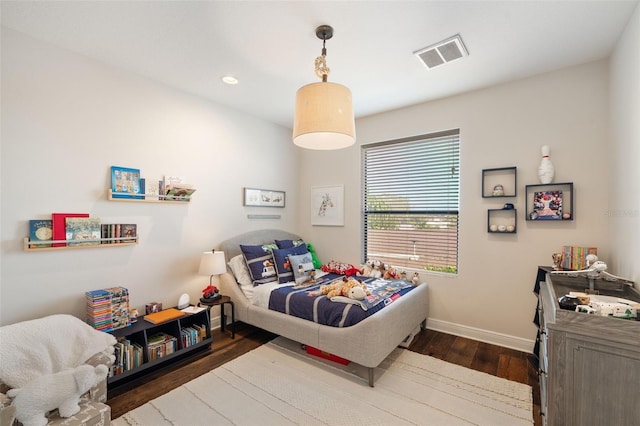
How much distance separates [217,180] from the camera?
132 inches

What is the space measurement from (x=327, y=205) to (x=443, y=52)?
2.37m

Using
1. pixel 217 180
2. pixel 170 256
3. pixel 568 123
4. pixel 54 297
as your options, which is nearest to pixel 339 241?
pixel 217 180

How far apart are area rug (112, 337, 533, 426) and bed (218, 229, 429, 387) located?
20cm

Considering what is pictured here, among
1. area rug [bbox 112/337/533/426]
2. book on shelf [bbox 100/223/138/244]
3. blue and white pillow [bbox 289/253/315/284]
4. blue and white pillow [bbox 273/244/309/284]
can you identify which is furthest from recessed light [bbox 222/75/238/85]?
area rug [bbox 112/337/533/426]

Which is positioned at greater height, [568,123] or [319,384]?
[568,123]

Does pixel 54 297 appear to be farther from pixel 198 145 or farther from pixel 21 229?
pixel 198 145

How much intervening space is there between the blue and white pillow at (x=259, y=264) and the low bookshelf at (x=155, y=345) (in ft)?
2.04

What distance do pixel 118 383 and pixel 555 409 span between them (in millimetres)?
2820

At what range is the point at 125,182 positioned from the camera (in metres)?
2.57

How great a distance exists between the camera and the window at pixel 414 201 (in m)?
3.22

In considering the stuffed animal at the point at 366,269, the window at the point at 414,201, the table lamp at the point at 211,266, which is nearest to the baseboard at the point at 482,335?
the window at the point at 414,201

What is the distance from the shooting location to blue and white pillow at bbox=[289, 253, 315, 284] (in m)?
3.21

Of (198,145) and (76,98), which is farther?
(198,145)

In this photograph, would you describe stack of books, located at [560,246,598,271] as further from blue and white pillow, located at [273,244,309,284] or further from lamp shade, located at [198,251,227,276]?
lamp shade, located at [198,251,227,276]
